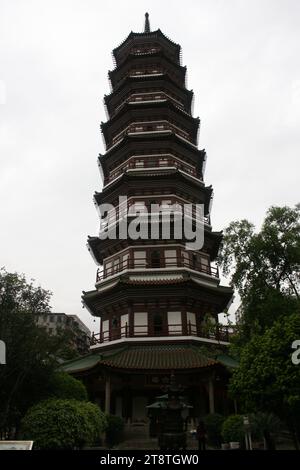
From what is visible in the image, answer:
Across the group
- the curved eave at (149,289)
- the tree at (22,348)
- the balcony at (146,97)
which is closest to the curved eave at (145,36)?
the balcony at (146,97)

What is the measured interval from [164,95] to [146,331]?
18125 millimetres

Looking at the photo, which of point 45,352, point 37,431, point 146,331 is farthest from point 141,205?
point 37,431

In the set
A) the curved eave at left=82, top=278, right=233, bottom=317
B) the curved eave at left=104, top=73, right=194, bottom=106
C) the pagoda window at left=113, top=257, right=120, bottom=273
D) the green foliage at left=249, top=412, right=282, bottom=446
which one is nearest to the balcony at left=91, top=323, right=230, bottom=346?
the curved eave at left=82, top=278, right=233, bottom=317

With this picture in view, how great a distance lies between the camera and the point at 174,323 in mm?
24469

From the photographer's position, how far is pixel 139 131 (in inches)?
1240

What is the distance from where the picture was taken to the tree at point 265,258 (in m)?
22.9

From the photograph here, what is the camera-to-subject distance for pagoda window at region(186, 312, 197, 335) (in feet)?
79.5

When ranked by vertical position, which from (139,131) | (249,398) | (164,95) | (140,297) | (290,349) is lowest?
(249,398)

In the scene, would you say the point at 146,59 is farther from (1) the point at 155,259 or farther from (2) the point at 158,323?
(2) the point at 158,323

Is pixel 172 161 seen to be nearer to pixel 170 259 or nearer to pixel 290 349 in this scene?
pixel 170 259

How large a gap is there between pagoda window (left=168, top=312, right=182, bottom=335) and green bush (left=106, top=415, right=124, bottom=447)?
6.36 meters

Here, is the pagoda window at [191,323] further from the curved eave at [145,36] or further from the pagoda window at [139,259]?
the curved eave at [145,36]

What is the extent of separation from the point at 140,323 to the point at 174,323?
1925 mm
